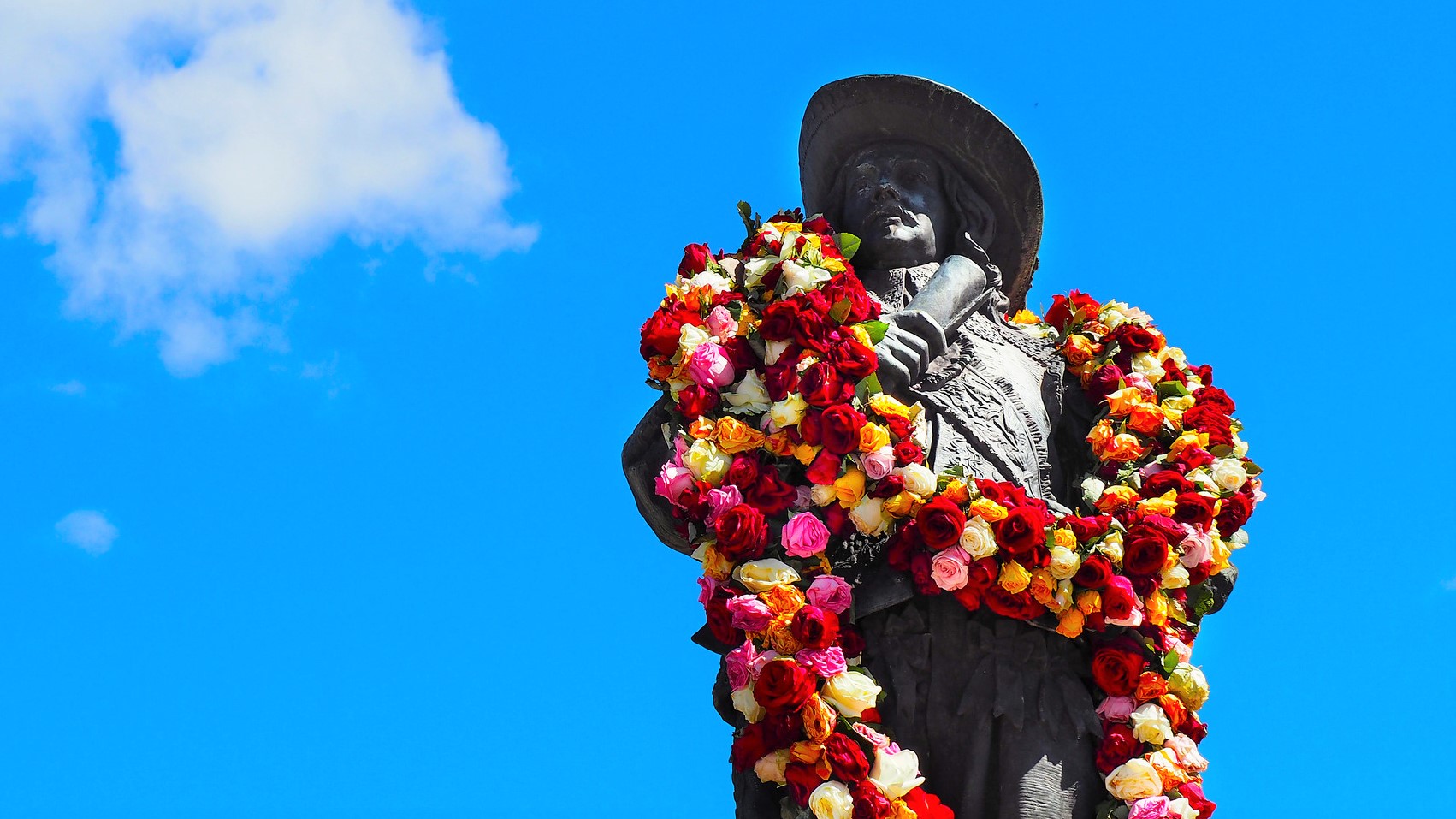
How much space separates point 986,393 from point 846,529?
1199 mm

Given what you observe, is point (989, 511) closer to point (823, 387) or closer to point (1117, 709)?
point (823, 387)

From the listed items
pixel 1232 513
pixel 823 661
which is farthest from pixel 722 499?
pixel 1232 513

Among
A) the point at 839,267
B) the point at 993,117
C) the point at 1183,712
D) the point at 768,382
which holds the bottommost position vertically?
the point at 1183,712

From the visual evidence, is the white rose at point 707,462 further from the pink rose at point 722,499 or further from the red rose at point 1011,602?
the red rose at point 1011,602

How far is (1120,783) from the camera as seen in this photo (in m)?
7.05

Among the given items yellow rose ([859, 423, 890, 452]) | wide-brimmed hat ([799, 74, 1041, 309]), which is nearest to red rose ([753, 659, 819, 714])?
yellow rose ([859, 423, 890, 452])

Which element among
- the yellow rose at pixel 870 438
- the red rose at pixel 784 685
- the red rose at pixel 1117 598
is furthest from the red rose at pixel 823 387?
the red rose at pixel 1117 598

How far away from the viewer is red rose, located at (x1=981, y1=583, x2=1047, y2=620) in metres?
7.02

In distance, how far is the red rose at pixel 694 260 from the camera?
8031 millimetres

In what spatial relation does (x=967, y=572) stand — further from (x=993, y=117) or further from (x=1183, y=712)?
(x=993, y=117)

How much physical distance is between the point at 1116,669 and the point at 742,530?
172 cm

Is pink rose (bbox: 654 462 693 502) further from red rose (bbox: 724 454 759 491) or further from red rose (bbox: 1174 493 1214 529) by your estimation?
red rose (bbox: 1174 493 1214 529)

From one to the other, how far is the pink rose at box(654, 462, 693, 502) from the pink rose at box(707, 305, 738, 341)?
653 millimetres

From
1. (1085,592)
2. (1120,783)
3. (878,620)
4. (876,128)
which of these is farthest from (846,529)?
(876,128)
